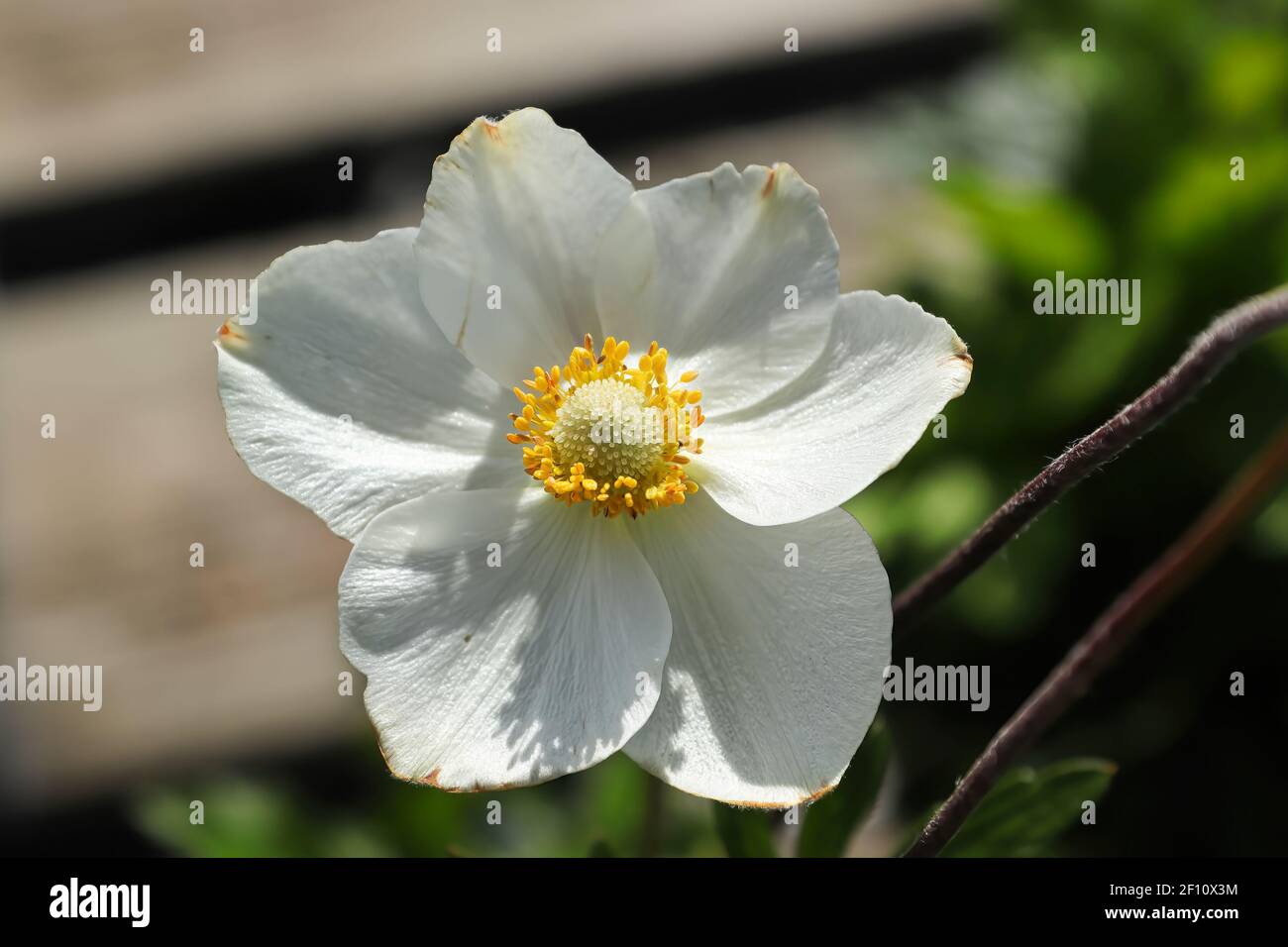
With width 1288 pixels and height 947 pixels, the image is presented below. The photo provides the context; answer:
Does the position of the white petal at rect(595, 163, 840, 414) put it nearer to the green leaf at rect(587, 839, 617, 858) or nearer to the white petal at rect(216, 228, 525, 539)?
the white petal at rect(216, 228, 525, 539)

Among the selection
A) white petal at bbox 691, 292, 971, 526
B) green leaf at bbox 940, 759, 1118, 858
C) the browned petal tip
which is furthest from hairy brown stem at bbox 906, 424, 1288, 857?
the browned petal tip

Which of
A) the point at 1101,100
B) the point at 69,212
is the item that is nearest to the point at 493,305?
the point at 1101,100

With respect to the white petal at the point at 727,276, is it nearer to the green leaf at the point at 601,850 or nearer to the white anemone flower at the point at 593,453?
the white anemone flower at the point at 593,453

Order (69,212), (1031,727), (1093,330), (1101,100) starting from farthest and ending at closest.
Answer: (69,212), (1101,100), (1093,330), (1031,727)

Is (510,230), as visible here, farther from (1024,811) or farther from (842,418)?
(1024,811)

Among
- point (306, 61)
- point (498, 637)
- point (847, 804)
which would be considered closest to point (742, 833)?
point (847, 804)

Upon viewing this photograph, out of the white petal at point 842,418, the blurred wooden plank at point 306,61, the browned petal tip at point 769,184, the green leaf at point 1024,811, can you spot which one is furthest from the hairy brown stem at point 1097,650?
the blurred wooden plank at point 306,61
